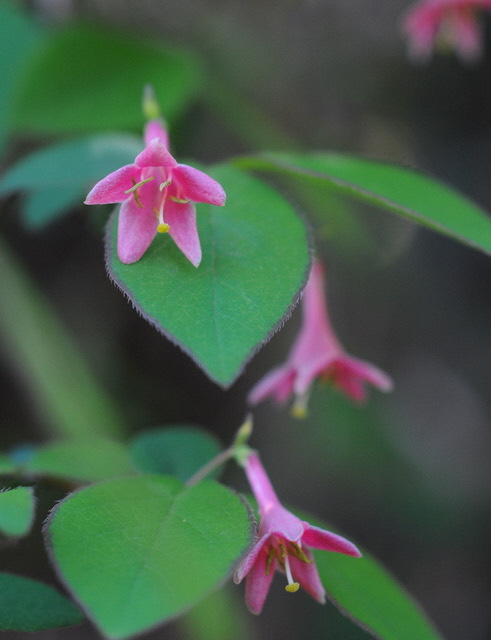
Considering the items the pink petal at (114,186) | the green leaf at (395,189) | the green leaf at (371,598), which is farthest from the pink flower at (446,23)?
the green leaf at (371,598)

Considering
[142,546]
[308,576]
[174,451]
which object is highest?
[142,546]

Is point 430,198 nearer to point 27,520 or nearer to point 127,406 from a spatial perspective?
point 27,520

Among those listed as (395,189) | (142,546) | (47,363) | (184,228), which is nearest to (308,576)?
(142,546)

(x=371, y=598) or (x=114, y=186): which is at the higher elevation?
(x=114, y=186)

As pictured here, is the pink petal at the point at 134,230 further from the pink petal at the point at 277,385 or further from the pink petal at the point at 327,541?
the pink petal at the point at 277,385

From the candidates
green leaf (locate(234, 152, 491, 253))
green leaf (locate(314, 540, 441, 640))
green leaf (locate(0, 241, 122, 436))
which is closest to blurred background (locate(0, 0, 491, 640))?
green leaf (locate(0, 241, 122, 436))

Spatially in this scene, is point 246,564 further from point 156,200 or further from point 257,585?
point 156,200
